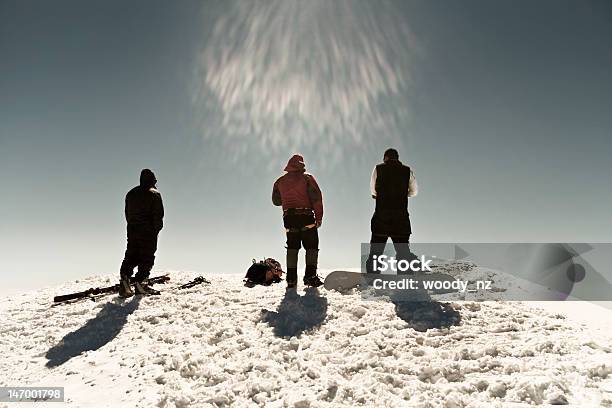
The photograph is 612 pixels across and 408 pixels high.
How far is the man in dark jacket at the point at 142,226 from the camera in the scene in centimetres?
960

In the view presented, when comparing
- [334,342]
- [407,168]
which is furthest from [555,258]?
[334,342]

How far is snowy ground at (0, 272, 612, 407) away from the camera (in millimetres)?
4191

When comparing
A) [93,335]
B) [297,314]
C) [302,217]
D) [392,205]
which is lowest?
[93,335]

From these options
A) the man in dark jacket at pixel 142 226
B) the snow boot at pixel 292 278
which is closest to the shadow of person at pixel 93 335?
the man in dark jacket at pixel 142 226

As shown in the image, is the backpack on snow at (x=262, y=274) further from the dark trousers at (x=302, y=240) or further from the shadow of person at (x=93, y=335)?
the shadow of person at (x=93, y=335)

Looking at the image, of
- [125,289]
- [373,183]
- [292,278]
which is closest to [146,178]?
[125,289]

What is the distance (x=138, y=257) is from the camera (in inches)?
380

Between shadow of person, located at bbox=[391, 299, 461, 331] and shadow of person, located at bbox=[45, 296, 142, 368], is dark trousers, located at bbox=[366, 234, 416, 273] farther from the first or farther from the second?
shadow of person, located at bbox=[45, 296, 142, 368]

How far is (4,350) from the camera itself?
6453 mm

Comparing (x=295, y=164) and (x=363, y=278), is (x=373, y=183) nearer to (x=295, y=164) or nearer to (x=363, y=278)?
(x=295, y=164)

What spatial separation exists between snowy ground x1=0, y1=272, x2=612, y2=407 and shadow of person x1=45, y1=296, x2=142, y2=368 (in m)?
0.03

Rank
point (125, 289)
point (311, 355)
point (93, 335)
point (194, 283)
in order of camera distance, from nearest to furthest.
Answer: point (311, 355) → point (93, 335) → point (125, 289) → point (194, 283)

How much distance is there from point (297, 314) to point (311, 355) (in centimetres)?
170

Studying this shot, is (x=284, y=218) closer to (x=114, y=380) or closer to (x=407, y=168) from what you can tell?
(x=407, y=168)
